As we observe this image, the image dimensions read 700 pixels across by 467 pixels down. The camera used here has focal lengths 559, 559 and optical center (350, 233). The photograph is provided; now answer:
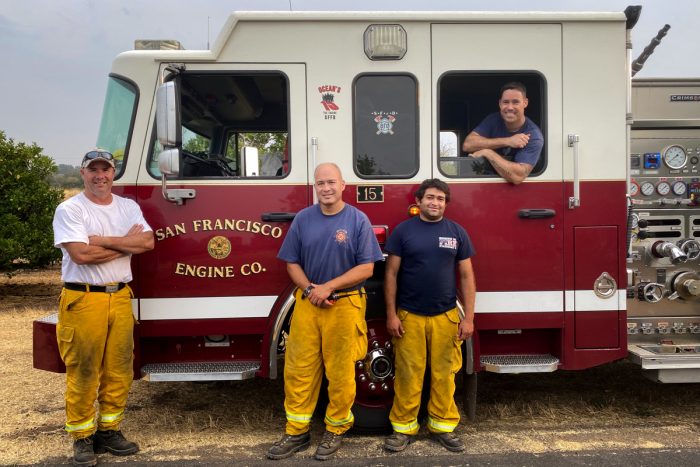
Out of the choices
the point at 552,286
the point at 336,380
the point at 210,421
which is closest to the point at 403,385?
the point at 336,380

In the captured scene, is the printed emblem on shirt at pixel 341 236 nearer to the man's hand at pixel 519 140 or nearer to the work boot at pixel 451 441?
the man's hand at pixel 519 140

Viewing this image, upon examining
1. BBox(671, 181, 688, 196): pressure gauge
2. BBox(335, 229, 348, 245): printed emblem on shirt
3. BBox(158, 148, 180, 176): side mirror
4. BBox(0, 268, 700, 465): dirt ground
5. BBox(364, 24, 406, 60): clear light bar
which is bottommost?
BBox(0, 268, 700, 465): dirt ground

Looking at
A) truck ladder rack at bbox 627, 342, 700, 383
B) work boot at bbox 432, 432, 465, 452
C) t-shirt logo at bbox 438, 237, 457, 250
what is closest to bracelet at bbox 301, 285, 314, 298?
t-shirt logo at bbox 438, 237, 457, 250

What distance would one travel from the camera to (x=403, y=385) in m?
3.67

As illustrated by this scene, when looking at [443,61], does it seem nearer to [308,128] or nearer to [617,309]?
[308,128]

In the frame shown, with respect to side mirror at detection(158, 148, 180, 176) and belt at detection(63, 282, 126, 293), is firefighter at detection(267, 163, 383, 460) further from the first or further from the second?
belt at detection(63, 282, 126, 293)

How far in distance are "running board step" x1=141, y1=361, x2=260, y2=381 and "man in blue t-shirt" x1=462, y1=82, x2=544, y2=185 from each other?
2156mm

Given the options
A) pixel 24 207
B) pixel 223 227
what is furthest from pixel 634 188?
pixel 24 207

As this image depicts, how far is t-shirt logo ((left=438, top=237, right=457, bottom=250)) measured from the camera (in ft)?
11.7

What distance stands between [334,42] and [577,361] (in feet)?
9.12

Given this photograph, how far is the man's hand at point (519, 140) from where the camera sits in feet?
12.6

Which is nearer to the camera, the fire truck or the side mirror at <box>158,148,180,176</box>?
the side mirror at <box>158,148,180,176</box>

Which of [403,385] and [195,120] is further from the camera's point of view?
[195,120]

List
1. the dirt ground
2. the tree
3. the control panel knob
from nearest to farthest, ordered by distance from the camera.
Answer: the dirt ground < the control panel knob < the tree
